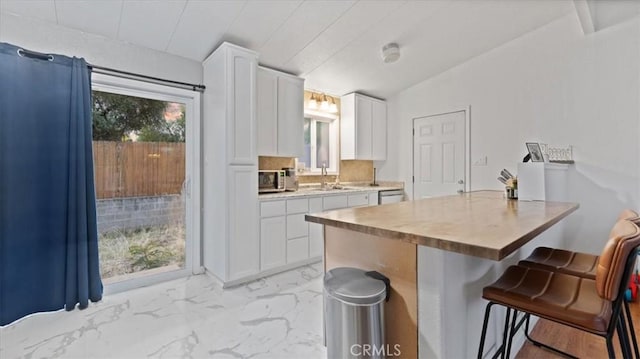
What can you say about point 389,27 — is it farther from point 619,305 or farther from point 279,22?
point 619,305

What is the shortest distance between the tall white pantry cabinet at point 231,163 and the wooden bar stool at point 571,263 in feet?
7.52

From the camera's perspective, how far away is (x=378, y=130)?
4734mm

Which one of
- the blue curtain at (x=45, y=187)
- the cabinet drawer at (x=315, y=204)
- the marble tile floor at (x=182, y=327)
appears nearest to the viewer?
the marble tile floor at (x=182, y=327)

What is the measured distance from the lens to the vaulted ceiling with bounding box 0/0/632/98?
232cm

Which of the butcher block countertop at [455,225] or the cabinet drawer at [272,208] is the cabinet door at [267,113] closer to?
the cabinet drawer at [272,208]

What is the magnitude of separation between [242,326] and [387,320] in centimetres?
119

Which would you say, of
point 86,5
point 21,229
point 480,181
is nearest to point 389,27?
point 480,181

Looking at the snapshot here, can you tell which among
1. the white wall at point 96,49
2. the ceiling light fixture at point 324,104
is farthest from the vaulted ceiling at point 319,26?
the ceiling light fixture at point 324,104

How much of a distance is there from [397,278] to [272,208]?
2001 millimetres

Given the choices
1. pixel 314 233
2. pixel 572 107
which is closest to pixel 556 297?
pixel 314 233

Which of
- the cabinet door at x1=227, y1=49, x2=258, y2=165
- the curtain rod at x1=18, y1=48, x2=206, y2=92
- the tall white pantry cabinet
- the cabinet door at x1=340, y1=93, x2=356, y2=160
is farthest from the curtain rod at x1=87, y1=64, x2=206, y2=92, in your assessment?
the cabinet door at x1=340, y1=93, x2=356, y2=160

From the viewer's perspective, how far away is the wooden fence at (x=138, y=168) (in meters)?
2.61

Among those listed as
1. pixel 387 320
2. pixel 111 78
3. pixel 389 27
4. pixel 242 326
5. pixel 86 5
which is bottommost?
pixel 242 326

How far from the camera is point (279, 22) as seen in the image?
8.78 feet
